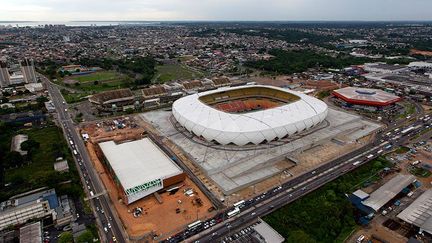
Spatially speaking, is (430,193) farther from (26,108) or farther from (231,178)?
(26,108)

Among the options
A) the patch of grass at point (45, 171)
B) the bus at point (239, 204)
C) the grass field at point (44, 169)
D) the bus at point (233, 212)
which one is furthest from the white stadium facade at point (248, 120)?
the grass field at point (44, 169)

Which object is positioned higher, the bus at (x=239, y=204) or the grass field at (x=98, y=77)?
the grass field at (x=98, y=77)

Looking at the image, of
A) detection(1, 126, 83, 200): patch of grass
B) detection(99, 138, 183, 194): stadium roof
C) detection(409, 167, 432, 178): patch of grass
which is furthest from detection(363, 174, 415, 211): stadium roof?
detection(1, 126, 83, 200): patch of grass

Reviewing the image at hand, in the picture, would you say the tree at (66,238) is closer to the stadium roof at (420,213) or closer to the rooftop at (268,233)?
the rooftop at (268,233)

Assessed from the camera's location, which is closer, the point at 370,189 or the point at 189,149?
the point at 370,189

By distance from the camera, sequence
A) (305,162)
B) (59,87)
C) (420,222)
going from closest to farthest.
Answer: (420,222)
(305,162)
(59,87)

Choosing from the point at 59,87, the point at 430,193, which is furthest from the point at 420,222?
the point at 59,87

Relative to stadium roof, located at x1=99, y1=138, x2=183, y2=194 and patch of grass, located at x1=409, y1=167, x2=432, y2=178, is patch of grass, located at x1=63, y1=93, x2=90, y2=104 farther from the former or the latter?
patch of grass, located at x1=409, y1=167, x2=432, y2=178
